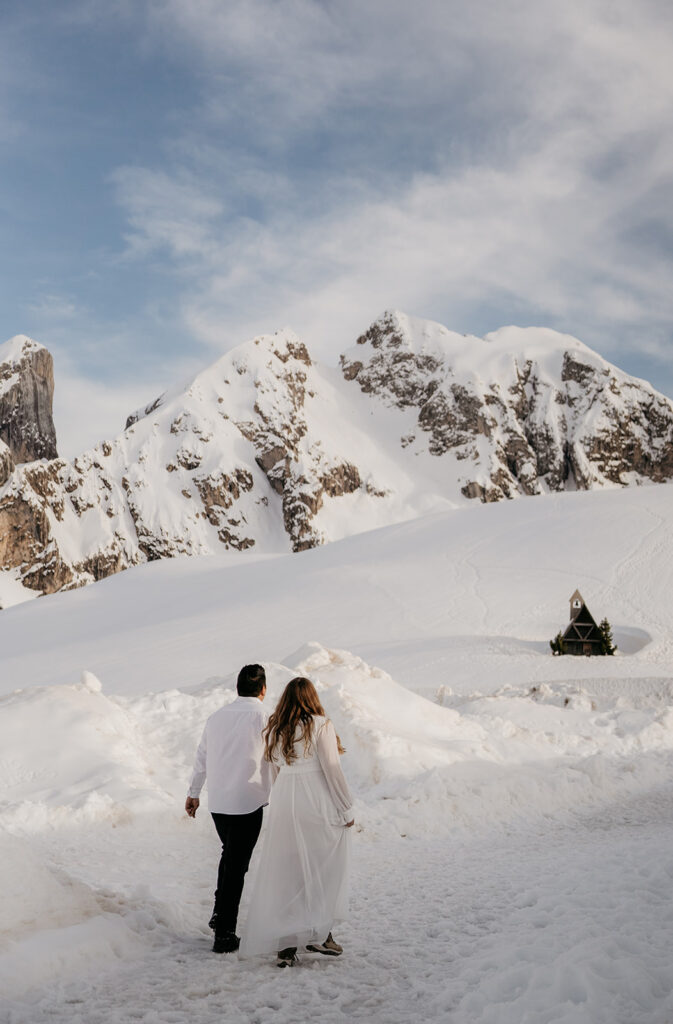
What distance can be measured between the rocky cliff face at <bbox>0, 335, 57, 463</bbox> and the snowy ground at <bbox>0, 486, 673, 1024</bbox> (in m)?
119

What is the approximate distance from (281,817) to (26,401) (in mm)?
138098

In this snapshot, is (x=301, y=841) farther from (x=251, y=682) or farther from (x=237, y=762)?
(x=251, y=682)

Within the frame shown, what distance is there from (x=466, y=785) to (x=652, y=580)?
21901 mm

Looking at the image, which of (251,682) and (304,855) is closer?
(304,855)

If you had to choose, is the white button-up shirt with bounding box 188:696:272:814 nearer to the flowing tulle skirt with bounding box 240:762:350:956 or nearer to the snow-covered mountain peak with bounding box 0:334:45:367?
the flowing tulle skirt with bounding box 240:762:350:956

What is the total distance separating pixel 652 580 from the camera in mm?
28594

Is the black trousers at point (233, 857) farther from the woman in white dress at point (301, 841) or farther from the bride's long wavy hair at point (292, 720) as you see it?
the bride's long wavy hair at point (292, 720)

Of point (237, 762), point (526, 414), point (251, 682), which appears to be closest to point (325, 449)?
point (526, 414)

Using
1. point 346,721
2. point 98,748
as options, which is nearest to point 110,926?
point 98,748

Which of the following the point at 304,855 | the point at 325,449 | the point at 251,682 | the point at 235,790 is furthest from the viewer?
the point at 325,449

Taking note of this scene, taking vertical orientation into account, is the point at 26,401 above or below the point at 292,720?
above

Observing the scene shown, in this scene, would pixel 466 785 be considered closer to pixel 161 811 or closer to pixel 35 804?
pixel 161 811

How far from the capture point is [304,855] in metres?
4.74

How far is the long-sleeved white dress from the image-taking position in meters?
4.66
